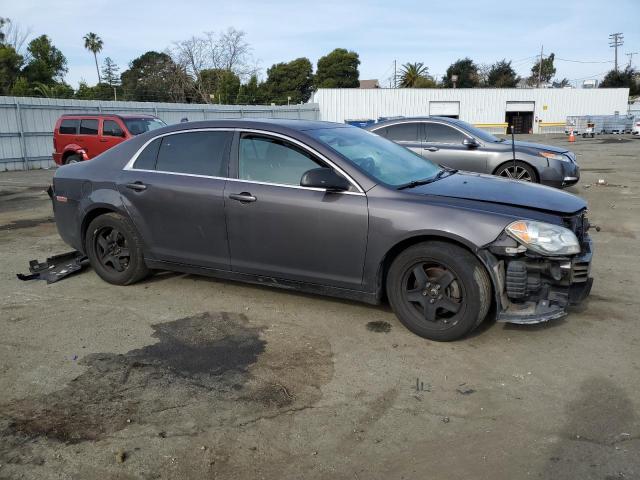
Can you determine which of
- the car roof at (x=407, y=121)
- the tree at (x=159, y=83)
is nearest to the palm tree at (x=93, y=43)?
the tree at (x=159, y=83)

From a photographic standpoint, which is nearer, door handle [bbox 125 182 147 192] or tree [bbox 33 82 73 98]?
door handle [bbox 125 182 147 192]

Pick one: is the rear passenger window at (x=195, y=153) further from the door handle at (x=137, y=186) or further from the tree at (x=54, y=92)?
the tree at (x=54, y=92)

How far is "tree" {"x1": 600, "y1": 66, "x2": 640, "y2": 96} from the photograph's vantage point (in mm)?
72188

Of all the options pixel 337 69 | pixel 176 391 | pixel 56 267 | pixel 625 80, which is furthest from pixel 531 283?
pixel 625 80

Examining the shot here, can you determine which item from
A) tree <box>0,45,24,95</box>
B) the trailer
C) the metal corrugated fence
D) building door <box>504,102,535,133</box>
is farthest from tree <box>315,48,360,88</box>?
the metal corrugated fence

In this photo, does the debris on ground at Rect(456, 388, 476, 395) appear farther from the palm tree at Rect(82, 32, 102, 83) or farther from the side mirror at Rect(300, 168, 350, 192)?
the palm tree at Rect(82, 32, 102, 83)

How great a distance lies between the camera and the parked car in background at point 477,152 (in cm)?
981

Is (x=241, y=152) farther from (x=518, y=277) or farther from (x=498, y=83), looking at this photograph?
(x=498, y=83)

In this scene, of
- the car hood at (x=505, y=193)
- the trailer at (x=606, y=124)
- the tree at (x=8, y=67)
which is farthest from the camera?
the tree at (x=8, y=67)

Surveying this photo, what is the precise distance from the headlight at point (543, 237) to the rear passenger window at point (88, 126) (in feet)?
48.5

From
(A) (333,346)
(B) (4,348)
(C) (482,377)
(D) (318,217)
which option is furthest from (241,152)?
(C) (482,377)

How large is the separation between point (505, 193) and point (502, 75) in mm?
86917

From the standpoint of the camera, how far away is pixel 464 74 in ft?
275

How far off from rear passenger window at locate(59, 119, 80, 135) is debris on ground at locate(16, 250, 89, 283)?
11730 mm
